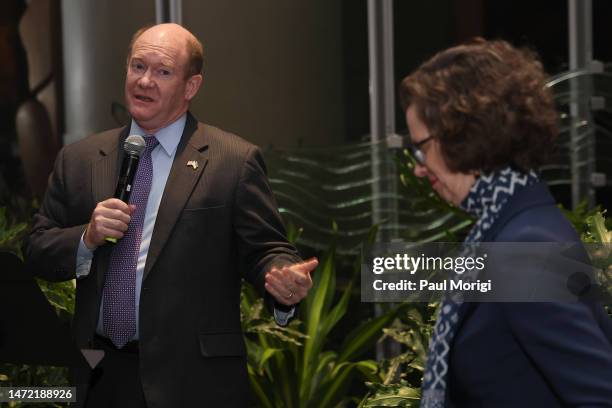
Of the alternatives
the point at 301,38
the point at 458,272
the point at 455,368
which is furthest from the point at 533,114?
the point at 301,38

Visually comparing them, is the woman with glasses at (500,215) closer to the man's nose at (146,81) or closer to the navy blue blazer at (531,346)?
the navy blue blazer at (531,346)

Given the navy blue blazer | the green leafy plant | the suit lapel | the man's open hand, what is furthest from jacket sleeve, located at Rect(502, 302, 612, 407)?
the green leafy plant

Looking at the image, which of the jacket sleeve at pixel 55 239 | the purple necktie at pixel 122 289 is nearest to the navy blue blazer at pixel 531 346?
the purple necktie at pixel 122 289

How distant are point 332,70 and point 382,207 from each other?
2.53ft

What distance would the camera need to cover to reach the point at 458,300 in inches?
71.5

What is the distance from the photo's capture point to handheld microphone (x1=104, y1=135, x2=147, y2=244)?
267 cm

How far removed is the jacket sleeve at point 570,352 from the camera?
166 cm

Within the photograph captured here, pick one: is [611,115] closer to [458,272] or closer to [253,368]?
[253,368]

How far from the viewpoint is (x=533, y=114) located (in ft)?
5.97

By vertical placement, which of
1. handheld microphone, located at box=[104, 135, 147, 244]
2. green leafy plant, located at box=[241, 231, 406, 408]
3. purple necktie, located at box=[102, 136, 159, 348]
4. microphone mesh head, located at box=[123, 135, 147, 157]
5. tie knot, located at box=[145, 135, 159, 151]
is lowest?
green leafy plant, located at box=[241, 231, 406, 408]

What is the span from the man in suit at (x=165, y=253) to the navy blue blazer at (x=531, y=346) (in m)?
0.97

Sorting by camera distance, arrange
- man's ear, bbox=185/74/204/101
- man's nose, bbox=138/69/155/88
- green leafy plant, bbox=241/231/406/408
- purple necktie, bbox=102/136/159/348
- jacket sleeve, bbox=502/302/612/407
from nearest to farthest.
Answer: jacket sleeve, bbox=502/302/612/407 < purple necktie, bbox=102/136/159/348 < man's nose, bbox=138/69/155/88 < man's ear, bbox=185/74/204/101 < green leafy plant, bbox=241/231/406/408

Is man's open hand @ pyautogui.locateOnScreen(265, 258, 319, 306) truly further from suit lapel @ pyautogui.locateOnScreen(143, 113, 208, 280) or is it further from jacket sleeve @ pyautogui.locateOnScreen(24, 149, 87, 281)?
jacket sleeve @ pyautogui.locateOnScreen(24, 149, 87, 281)

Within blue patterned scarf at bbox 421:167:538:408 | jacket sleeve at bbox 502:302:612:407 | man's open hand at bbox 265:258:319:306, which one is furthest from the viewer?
man's open hand at bbox 265:258:319:306
